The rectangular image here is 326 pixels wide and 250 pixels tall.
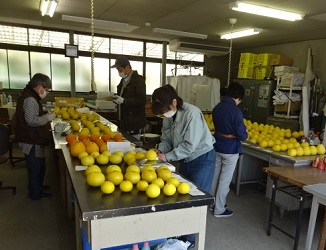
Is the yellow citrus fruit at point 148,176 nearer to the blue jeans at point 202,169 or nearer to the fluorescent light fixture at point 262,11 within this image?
the blue jeans at point 202,169

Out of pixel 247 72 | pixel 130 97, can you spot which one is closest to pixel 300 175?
pixel 130 97

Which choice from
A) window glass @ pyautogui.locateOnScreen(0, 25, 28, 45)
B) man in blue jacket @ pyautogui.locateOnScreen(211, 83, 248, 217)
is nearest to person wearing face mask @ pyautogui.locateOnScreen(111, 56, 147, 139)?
man in blue jacket @ pyautogui.locateOnScreen(211, 83, 248, 217)

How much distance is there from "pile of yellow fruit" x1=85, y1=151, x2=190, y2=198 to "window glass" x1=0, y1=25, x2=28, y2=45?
21.2 feet

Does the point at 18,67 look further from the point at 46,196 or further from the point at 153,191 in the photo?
the point at 153,191

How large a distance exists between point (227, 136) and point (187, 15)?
8.71ft

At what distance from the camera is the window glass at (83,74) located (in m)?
7.37

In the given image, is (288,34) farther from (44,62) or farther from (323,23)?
(44,62)

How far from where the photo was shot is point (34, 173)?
321 cm

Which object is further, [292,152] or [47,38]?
[47,38]

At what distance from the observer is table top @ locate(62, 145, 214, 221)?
1.22 metres

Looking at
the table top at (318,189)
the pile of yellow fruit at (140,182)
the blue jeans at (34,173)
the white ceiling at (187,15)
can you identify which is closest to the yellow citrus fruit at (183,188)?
the pile of yellow fruit at (140,182)

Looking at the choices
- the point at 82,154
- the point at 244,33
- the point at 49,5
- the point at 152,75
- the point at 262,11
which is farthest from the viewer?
the point at 152,75

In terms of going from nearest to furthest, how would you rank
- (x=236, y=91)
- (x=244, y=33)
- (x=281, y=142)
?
1. (x=236, y=91)
2. (x=281, y=142)
3. (x=244, y=33)

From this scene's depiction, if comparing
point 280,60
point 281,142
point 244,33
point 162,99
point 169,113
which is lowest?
point 281,142
